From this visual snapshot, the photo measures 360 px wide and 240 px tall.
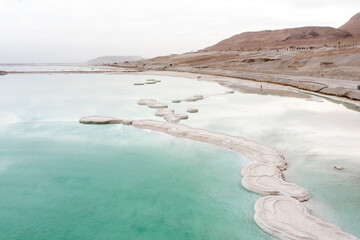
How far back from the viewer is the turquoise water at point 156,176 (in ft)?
19.6

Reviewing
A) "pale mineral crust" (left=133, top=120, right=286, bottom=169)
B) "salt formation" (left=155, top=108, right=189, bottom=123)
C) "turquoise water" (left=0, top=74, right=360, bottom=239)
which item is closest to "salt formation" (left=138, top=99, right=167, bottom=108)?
"salt formation" (left=155, top=108, right=189, bottom=123)

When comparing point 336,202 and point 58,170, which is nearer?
point 336,202

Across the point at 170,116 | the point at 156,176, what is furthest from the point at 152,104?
the point at 156,176

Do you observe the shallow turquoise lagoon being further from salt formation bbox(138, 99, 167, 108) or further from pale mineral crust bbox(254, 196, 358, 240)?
salt formation bbox(138, 99, 167, 108)

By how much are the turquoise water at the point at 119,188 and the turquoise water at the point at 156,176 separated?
25 mm

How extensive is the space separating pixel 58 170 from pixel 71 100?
14866 mm

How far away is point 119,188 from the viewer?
7.65 m

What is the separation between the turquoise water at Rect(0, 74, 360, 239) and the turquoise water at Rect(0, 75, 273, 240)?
0.08ft

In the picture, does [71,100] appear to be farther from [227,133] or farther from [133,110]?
[227,133]

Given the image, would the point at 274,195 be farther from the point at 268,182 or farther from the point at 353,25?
the point at 353,25

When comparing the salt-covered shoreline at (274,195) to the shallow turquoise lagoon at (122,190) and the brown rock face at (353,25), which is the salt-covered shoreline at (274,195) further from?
the brown rock face at (353,25)

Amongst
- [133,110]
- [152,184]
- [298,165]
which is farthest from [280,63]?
[152,184]

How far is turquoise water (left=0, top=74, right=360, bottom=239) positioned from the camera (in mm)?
5973

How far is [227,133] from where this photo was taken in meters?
12.1
